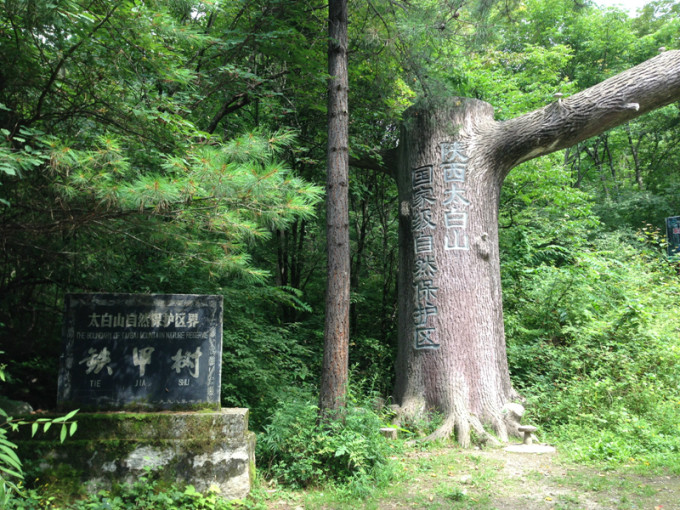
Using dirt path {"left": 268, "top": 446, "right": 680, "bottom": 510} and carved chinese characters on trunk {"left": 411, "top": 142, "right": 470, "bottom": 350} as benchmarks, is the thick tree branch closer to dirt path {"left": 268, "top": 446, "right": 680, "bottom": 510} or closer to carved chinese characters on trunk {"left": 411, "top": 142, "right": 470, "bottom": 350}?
carved chinese characters on trunk {"left": 411, "top": 142, "right": 470, "bottom": 350}

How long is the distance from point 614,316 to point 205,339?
21.5 feet

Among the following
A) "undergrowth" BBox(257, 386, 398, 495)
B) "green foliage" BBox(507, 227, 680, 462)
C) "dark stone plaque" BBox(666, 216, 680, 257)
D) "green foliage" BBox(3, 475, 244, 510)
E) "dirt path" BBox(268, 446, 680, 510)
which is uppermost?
"dark stone plaque" BBox(666, 216, 680, 257)

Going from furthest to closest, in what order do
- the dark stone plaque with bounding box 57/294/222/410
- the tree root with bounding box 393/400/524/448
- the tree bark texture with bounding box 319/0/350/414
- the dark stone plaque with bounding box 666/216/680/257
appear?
the dark stone plaque with bounding box 666/216/680/257, the tree root with bounding box 393/400/524/448, the tree bark texture with bounding box 319/0/350/414, the dark stone plaque with bounding box 57/294/222/410

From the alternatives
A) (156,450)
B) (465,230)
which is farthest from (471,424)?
(156,450)

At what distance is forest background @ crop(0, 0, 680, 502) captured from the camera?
12.9 ft

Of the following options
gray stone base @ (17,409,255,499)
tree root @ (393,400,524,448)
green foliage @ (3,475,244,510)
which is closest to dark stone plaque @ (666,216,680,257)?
tree root @ (393,400,524,448)

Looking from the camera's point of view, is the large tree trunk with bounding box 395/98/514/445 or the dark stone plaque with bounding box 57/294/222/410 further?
the large tree trunk with bounding box 395/98/514/445

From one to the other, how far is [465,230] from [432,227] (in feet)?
1.48

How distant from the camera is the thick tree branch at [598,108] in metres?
6.39

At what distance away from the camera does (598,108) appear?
6492 millimetres

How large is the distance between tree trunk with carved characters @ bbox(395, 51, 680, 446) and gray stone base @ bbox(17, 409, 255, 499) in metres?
2.64

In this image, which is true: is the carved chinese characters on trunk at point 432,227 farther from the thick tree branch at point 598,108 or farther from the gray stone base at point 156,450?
→ the gray stone base at point 156,450

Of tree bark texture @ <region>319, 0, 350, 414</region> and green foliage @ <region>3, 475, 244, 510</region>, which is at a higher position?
tree bark texture @ <region>319, 0, 350, 414</region>

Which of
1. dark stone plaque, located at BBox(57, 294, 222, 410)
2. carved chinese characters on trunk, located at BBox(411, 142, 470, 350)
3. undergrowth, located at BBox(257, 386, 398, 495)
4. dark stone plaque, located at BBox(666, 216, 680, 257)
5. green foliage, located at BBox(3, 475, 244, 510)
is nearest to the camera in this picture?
green foliage, located at BBox(3, 475, 244, 510)
